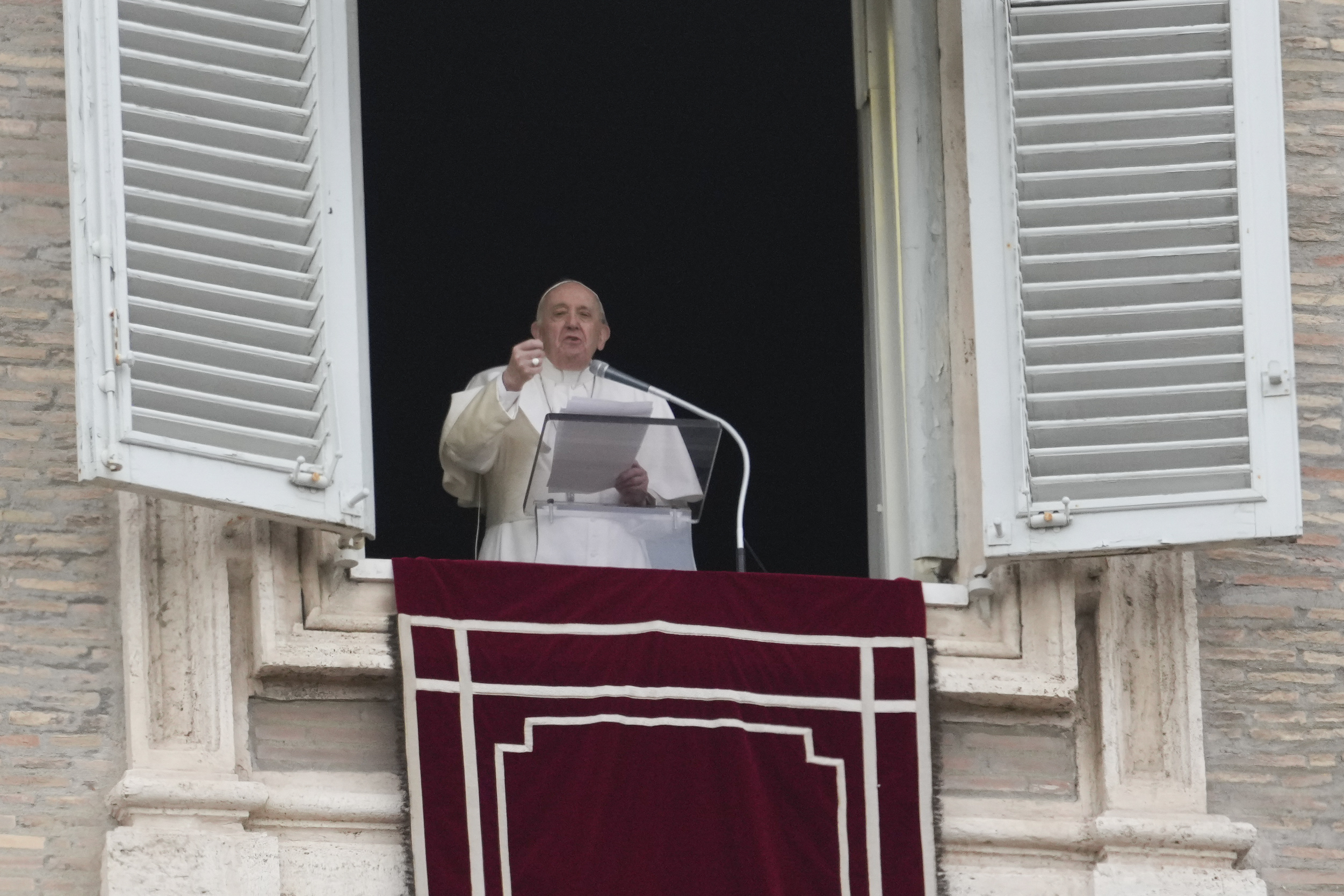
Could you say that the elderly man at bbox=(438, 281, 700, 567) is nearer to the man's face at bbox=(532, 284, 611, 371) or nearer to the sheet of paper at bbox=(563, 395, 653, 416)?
the man's face at bbox=(532, 284, 611, 371)

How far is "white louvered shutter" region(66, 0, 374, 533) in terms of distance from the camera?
6.85 meters

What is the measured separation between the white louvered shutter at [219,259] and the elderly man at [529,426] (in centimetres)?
58

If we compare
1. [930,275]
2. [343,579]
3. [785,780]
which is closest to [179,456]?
[343,579]

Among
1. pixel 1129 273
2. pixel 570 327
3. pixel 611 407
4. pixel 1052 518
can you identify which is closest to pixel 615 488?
pixel 611 407

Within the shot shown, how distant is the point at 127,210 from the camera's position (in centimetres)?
698

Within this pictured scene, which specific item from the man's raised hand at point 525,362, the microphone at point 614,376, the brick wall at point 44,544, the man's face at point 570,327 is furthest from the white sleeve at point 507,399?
the brick wall at point 44,544

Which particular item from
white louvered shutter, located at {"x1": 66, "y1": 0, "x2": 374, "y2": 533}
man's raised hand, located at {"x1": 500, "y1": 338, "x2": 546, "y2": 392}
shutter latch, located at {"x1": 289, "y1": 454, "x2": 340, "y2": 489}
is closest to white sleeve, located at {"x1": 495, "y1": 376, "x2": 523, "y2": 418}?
man's raised hand, located at {"x1": 500, "y1": 338, "x2": 546, "y2": 392}

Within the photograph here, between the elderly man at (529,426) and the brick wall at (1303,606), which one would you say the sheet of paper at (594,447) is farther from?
the brick wall at (1303,606)

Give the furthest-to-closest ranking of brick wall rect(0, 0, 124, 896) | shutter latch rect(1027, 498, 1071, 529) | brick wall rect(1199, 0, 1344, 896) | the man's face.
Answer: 1. the man's face
2. brick wall rect(1199, 0, 1344, 896)
3. shutter latch rect(1027, 498, 1071, 529)
4. brick wall rect(0, 0, 124, 896)

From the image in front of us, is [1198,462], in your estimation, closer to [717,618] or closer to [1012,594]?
[1012,594]

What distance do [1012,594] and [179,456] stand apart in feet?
6.58

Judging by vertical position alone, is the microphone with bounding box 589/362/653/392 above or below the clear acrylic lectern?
above

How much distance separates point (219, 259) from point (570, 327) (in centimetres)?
169

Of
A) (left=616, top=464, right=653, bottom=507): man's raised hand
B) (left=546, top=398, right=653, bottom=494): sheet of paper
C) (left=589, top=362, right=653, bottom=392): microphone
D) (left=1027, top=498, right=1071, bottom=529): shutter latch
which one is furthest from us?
(left=589, top=362, right=653, bottom=392): microphone
